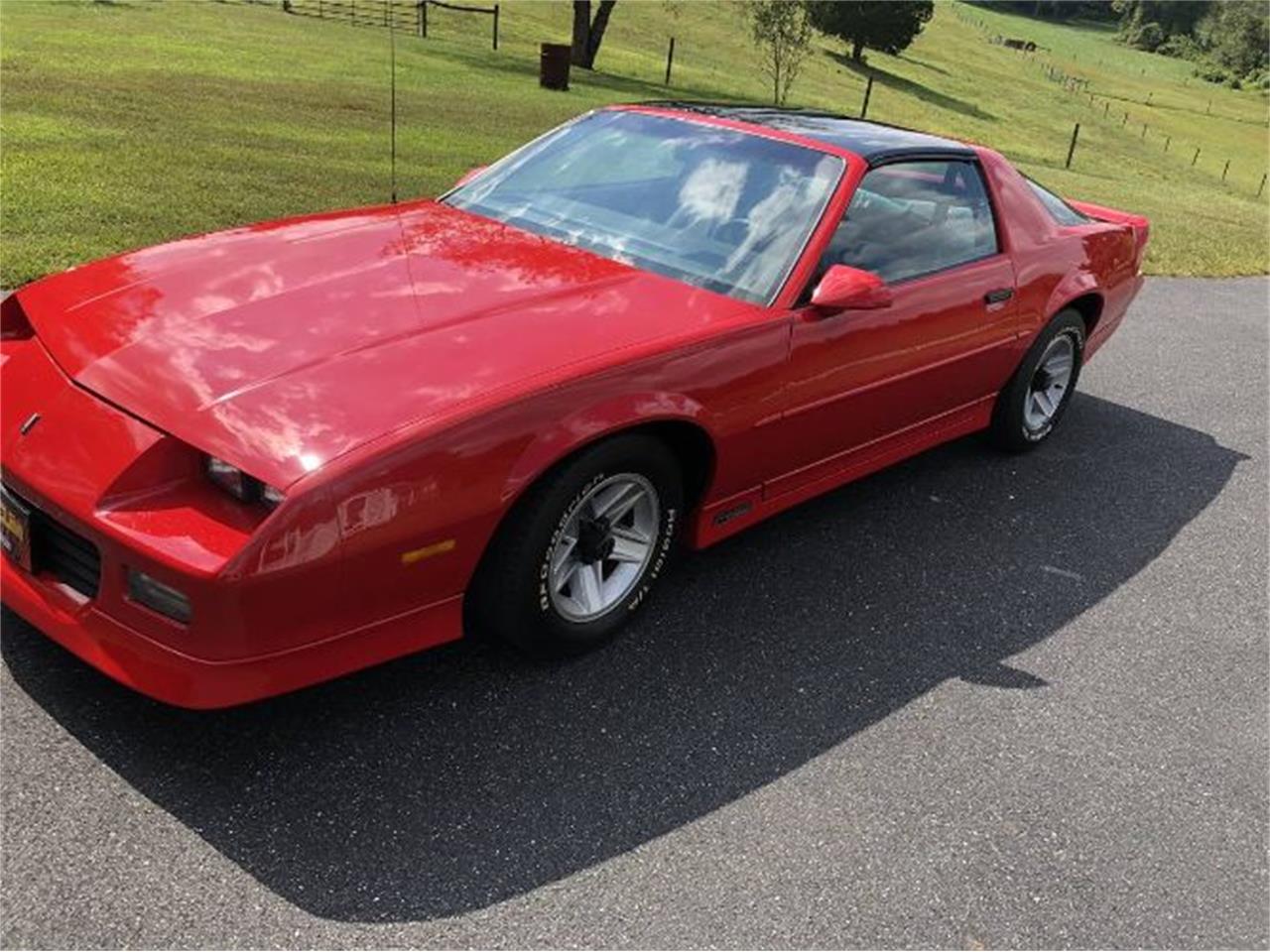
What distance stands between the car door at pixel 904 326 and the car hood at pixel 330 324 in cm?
43

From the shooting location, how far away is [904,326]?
3.84 m

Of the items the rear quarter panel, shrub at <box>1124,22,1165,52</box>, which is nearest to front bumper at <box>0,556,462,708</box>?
the rear quarter panel

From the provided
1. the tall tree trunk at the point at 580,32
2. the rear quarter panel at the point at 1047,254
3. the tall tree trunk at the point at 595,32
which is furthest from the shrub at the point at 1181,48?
the rear quarter panel at the point at 1047,254

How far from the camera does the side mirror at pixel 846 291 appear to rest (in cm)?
335

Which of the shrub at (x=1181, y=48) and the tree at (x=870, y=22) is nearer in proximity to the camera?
the tree at (x=870, y=22)

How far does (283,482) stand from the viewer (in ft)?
7.57

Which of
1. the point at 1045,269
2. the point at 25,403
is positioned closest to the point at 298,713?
the point at 25,403

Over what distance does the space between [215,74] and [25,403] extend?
1512 centimetres

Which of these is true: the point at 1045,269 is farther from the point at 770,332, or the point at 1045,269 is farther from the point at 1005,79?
the point at 1005,79

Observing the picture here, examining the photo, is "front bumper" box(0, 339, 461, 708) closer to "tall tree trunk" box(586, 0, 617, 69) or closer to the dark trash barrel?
the dark trash barrel

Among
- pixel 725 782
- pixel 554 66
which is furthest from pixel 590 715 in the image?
pixel 554 66

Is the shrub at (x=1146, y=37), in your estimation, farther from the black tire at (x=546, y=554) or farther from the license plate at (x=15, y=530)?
the license plate at (x=15, y=530)

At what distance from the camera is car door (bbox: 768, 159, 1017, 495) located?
140 inches

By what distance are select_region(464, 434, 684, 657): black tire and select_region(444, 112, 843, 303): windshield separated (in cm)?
69
